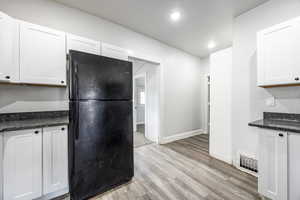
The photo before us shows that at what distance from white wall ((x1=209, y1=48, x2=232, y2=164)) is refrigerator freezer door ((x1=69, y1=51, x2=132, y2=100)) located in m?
1.92

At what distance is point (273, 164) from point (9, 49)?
3166 millimetres

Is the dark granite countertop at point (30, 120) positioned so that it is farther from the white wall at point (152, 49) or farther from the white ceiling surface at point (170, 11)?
the white ceiling surface at point (170, 11)

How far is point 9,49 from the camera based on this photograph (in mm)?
1335

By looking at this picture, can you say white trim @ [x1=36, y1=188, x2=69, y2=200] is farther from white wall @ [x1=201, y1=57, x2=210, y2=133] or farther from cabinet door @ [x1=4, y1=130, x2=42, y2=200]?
white wall @ [x1=201, y1=57, x2=210, y2=133]

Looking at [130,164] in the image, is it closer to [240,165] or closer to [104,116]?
[104,116]

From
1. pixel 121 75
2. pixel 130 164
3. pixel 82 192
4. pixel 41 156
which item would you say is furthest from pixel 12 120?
pixel 130 164

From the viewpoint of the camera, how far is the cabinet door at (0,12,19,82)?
1294 millimetres

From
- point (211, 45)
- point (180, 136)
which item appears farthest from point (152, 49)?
point (180, 136)

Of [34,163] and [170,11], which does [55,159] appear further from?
[170,11]

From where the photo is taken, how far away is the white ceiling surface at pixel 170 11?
1949 millimetres

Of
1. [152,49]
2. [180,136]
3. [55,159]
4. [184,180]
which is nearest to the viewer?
[55,159]

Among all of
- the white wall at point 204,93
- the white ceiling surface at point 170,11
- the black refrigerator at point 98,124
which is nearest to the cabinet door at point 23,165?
the black refrigerator at point 98,124

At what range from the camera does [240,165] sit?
7.01ft

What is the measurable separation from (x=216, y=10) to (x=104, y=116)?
8.37 feet
